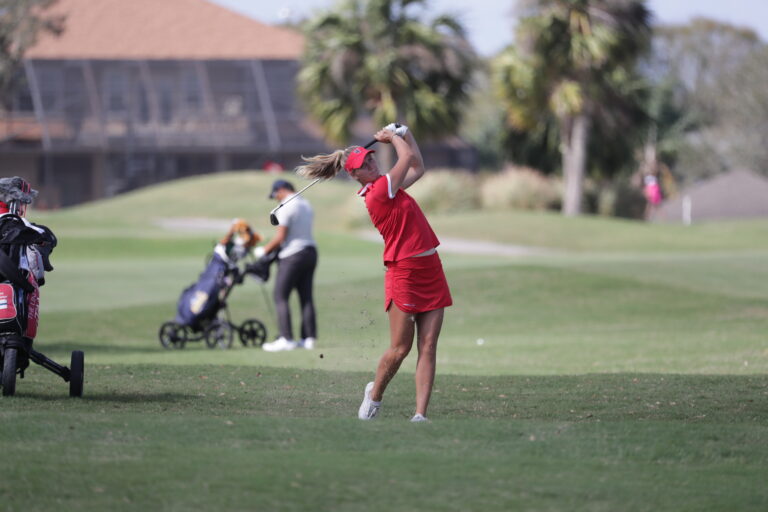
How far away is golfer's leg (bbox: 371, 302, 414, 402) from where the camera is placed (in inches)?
299

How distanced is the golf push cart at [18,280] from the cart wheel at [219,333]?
20.5 feet

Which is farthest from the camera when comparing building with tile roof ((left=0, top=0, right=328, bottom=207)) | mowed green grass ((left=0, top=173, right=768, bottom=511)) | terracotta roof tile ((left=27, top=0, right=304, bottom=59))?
terracotta roof tile ((left=27, top=0, right=304, bottom=59))

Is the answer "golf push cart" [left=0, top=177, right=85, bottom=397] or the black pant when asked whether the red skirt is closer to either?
"golf push cart" [left=0, top=177, right=85, bottom=397]

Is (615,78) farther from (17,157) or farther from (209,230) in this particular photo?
(17,157)


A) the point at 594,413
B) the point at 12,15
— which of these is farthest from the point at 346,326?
the point at 12,15

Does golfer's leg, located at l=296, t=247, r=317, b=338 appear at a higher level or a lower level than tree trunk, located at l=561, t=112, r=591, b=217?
lower

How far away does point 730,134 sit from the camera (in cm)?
7606

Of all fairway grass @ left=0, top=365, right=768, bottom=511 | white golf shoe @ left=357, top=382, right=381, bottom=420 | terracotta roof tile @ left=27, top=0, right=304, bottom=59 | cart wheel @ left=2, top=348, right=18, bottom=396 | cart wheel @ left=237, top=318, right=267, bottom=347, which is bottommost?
fairway grass @ left=0, top=365, right=768, bottom=511

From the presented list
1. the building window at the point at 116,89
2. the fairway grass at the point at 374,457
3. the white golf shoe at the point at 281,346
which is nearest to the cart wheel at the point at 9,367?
the fairway grass at the point at 374,457

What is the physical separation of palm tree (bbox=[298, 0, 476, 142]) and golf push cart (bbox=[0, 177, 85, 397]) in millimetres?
34269

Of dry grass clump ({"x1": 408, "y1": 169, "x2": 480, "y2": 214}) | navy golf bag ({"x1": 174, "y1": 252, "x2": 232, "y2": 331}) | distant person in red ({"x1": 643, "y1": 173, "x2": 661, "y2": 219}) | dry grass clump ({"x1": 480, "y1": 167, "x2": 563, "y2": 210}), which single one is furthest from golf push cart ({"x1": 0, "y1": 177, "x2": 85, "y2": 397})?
distant person in red ({"x1": 643, "y1": 173, "x2": 661, "y2": 219})

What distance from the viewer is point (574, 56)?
40250 millimetres

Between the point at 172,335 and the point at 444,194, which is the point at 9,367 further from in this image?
the point at 444,194

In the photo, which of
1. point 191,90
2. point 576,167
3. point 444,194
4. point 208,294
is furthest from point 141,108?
point 208,294
